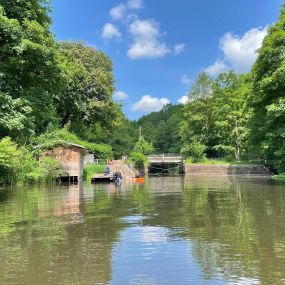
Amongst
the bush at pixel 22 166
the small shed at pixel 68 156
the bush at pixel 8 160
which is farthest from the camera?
the small shed at pixel 68 156

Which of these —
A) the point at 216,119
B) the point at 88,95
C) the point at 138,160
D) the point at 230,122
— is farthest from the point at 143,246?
the point at 216,119

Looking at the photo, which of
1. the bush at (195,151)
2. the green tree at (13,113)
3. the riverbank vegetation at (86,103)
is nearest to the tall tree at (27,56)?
the riverbank vegetation at (86,103)

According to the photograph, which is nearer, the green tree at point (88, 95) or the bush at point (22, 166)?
the bush at point (22, 166)

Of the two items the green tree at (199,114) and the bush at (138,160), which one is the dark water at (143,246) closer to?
the bush at (138,160)

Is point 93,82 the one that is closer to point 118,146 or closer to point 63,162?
point 63,162

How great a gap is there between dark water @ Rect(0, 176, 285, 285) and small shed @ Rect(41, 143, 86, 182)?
2699 centimetres

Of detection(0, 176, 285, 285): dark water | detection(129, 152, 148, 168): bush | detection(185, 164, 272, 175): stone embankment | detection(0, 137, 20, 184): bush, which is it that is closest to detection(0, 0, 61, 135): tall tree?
detection(0, 137, 20, 184): bush

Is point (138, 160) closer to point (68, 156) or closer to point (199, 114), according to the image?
point (199, 114)

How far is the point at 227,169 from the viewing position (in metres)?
63.2

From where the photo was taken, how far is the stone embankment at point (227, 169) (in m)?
58.9

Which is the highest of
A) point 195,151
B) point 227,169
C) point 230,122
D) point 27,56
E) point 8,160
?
point 230,122

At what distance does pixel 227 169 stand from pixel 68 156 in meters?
27.5

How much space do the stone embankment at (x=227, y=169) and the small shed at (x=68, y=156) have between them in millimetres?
25397

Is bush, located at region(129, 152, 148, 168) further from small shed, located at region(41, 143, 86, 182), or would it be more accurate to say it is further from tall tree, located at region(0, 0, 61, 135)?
tall tree, located at region(0, 0, 61, 135)
